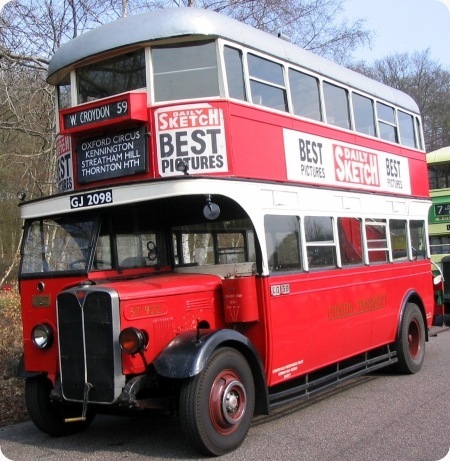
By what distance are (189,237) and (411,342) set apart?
13.6 feet

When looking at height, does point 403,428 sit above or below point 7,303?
below

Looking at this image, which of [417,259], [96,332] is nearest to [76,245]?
[96,332]

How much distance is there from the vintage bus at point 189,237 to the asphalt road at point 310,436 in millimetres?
254

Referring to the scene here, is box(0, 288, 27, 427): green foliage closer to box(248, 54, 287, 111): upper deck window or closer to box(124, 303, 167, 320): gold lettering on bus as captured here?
box(124, 303, 167, 320): gold lettering on bus

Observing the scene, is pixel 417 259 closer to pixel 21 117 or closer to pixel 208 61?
pixel 208 61

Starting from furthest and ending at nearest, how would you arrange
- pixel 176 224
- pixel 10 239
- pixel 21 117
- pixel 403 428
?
pixel 10 239
pixel 21 117
pixel 176 224
pixel 403 428

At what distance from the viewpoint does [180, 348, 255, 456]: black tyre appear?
5367 millimetres

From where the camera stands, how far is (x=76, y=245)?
20.7 feet

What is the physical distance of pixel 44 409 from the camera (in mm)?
6273

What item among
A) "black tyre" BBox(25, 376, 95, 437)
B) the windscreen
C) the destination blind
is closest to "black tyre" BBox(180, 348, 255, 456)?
"black tyre" BBox(25, 376, 95, 437)

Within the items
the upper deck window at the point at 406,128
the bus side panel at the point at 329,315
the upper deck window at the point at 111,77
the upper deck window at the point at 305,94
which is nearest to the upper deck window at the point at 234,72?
the upper deck window at the point at 111,77

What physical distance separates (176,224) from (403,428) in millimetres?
3124

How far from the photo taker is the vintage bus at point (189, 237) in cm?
561

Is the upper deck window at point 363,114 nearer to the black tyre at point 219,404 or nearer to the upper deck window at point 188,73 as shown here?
the upper deck window at point 188,73
